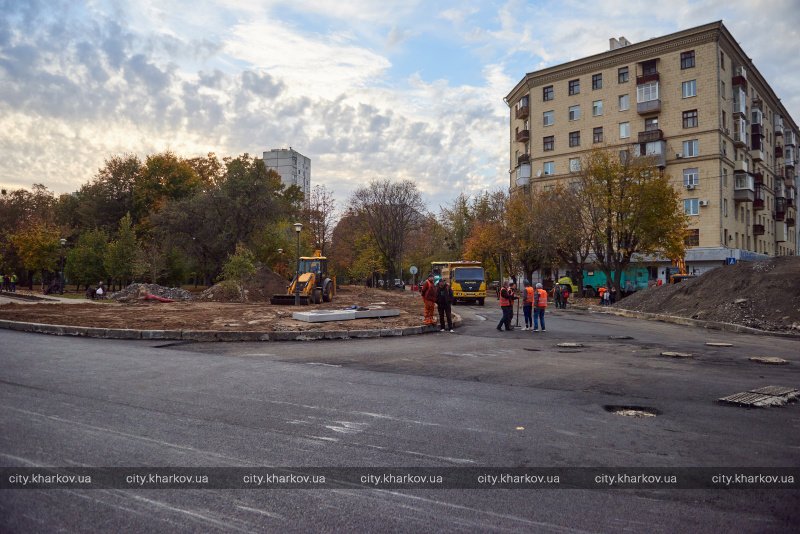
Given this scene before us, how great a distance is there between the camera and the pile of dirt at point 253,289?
33.3 m

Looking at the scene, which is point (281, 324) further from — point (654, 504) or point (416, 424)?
point (654, 504)

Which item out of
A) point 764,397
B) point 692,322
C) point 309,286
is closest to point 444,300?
point 764,397

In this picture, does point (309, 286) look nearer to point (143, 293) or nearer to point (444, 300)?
point (143, 293)

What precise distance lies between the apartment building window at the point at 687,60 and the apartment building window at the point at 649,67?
224 cm

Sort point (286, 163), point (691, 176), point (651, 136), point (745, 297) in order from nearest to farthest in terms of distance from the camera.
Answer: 1. point (745, 297)
2. point (691, 176)
3. point (651, 136)
4. point (286, 163)

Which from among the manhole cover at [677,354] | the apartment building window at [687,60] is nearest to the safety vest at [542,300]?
Answer: the manhole cover at [677,354]

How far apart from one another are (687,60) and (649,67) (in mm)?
3231

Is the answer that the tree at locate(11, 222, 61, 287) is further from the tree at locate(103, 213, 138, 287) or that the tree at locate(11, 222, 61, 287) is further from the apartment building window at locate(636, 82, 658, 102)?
the apartment building window at locate(636, 82, 658, 102)

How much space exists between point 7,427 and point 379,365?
5738 mm

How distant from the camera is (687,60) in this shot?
47.3 meters

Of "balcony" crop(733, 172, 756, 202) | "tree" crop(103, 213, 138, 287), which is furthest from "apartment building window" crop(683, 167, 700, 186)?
"tree" crop(103, 213, 138, 287)

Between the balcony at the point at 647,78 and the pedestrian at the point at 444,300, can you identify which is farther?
the balcony at the point at 647,78

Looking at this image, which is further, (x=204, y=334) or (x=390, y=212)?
(x=390, y=212)

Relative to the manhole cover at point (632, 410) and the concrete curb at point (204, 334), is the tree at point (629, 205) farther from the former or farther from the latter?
the manhole cover at point (632, 410)
